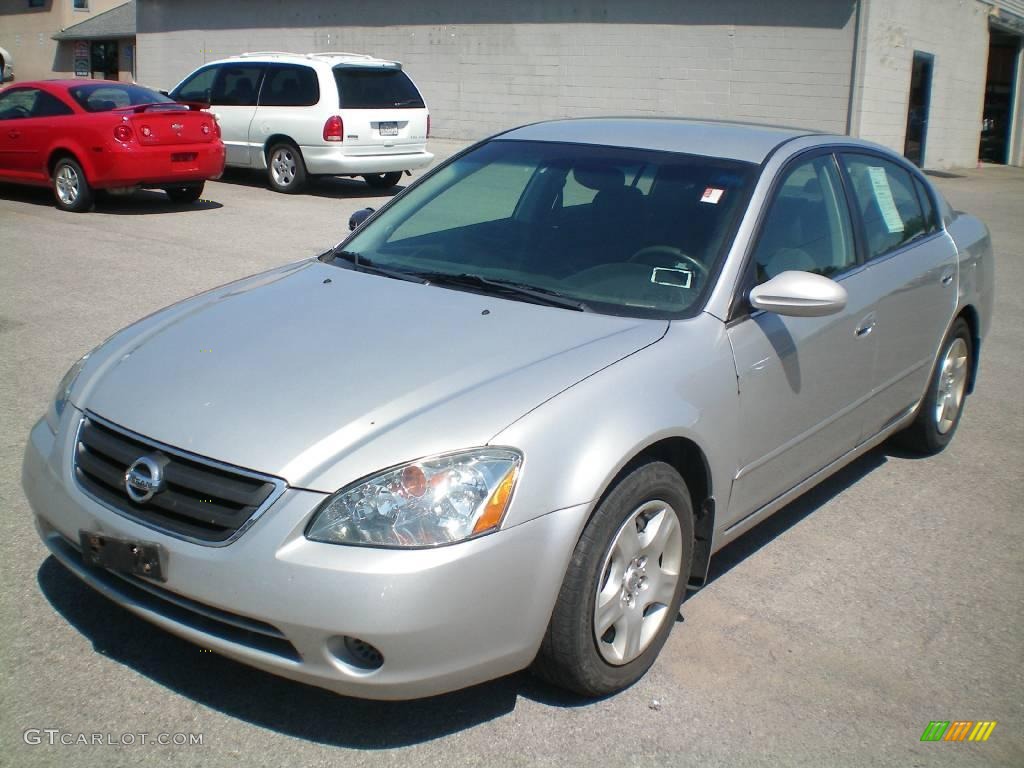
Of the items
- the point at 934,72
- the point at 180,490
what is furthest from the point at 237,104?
the point at 934,72

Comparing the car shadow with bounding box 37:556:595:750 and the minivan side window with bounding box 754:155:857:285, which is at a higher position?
the minivan side window with bounding box 754:155:857:285

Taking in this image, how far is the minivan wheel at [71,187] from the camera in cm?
1251

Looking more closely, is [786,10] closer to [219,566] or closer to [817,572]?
[817,572]

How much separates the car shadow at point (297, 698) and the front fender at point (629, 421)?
70 centimetres

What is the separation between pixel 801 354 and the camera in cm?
406

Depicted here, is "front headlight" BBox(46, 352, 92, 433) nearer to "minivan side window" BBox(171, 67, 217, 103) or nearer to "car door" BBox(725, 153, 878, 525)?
"car door" BBox(725, 153, 878, 525)

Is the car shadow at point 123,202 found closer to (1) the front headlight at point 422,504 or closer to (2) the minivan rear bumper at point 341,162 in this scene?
(2) the minivan rear bumper at point 341,162

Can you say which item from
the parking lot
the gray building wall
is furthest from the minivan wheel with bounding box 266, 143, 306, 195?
the gray building wall

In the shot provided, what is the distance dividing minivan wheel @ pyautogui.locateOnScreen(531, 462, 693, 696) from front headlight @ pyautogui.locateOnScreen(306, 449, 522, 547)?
0.34 m

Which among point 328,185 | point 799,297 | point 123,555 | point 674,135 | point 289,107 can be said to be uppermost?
point 289,107

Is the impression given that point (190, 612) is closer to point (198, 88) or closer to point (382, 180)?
point (382, 180)

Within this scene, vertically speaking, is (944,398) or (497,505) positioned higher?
(497,505)

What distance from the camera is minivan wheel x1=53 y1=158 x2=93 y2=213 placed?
12.5 meters
